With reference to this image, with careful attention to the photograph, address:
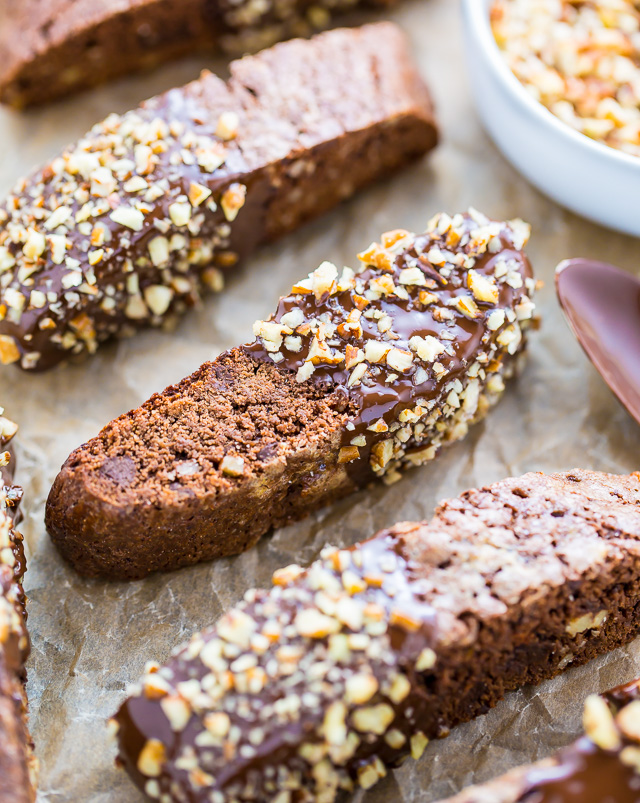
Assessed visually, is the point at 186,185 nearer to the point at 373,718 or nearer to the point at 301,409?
the point at 301,409

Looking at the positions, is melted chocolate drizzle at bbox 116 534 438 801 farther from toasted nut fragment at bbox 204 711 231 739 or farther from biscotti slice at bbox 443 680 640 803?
biscotti slice at bbox 443 680 640 803

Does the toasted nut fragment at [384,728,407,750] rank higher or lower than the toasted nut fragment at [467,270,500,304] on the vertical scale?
lower

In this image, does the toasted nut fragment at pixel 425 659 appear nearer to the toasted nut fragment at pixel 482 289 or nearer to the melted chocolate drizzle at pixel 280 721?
the melted chocolate drizzle at pixel 280 721

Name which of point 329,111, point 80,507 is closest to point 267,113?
point 329,111

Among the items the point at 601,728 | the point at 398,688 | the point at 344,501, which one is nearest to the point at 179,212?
the point at 344,501

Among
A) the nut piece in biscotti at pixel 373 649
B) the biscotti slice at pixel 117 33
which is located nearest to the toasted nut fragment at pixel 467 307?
the nut piece in biscotti at pixel 373 649

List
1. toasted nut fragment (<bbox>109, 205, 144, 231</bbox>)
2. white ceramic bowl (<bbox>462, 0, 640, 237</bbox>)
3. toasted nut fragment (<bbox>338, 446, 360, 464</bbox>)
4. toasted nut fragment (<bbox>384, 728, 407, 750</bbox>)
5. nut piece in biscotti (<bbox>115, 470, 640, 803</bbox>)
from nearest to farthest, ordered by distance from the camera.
Result: 1. nut piece in biscotti (<bbox>115, 470, 640, 803</bbox>)
2. toasted nut fragment (<bbox>384, 728, 407, 750</bbox>)
3. toasted nut fragment (<bbox>338, 446, 360, 464</bbox>)
4. toasted nut fragment (<bbox>109, 205, 144, 231</bbox>)
5. white ceramic bowl (<bbox>462, 0, 640, 237</bbox>)

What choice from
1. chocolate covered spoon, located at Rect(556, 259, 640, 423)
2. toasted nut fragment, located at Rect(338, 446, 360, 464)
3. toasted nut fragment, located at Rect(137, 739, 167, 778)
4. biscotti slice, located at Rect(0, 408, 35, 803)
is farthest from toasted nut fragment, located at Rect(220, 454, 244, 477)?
chocolate covered spoon, located at Rect(556, 259, 640, 423)
